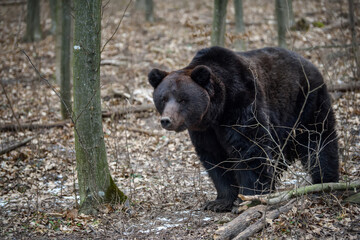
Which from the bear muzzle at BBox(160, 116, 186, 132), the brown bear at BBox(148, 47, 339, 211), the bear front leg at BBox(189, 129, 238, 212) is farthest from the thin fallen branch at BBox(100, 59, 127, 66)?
the bear muzzle at BBox(160, 116, 186, 132)

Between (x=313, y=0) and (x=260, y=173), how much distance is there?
19.0 m

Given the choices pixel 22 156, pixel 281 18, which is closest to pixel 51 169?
pixel 22 156

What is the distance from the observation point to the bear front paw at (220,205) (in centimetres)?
645

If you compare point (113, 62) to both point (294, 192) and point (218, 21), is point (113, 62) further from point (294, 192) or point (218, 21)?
point (294, 192)

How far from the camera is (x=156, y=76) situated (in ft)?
20.0

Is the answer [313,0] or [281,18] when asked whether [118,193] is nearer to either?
[281,18]

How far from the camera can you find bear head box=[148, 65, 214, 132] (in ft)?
19.1

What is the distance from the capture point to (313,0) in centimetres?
2244

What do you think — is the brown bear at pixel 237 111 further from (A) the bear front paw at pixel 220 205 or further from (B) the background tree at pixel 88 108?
(B) the background tree at pixel 88 108

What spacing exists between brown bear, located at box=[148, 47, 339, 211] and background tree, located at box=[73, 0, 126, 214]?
935 millimetres

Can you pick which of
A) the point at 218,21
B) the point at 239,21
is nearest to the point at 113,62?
the point at 239,21

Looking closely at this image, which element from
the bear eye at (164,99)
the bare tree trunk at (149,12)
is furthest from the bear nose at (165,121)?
the bare tree trunk at (149,12)

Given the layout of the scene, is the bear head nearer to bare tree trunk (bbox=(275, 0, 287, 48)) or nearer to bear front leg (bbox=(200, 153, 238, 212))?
bear front leg (bbox=(200, 153, 238, 212))

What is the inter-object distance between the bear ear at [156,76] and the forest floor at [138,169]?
1.20 m
